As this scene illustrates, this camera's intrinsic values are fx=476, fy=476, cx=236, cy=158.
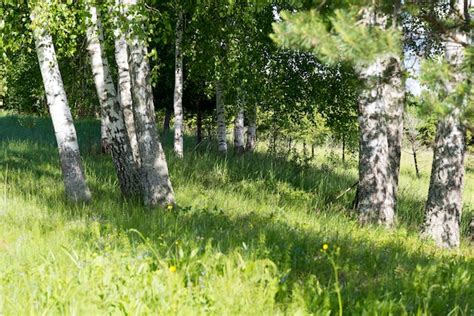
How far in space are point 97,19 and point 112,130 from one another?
5.53ft

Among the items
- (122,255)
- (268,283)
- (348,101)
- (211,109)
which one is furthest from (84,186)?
(211,109)

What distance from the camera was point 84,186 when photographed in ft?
22.3

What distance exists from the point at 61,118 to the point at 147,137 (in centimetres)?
132

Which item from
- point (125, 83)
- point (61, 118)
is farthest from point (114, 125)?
point (61, 118)

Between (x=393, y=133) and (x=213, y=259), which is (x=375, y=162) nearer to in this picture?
(x=393, y=133)

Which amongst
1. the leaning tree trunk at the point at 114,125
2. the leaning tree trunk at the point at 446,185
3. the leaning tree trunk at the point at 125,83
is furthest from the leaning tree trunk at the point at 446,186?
the leaning tree trunk at the point at 125,83

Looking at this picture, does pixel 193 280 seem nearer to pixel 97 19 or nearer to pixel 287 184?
pixel 97 19

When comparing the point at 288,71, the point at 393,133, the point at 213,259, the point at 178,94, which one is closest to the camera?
the point at 213,259

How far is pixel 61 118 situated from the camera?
22.1 feet

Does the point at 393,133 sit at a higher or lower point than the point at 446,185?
higher

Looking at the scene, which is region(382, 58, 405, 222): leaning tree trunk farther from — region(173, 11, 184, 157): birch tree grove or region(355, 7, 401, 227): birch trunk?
region(173, 11, 184, 157): birch tree grove

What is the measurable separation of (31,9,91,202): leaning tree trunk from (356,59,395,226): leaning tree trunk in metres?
4.09

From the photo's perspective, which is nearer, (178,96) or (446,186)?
(446,186)

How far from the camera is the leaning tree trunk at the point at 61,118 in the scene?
6.57 m
